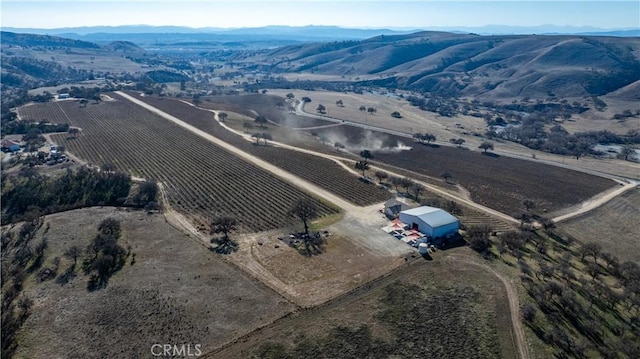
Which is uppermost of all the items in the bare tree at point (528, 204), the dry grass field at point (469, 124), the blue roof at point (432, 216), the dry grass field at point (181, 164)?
the blue roof at point (432, 216)

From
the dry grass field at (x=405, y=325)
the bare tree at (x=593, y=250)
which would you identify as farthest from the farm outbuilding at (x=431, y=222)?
the bare tree at (x=593, y=250)

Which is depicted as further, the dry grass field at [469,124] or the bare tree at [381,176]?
the dry grass field at [469,124]

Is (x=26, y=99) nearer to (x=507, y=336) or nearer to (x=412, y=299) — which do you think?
(x=412, y=299)

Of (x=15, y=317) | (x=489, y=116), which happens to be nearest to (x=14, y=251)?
(x=15, y=317)

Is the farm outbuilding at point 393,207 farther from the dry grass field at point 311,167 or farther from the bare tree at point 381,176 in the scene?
the bare tree at point 381,176

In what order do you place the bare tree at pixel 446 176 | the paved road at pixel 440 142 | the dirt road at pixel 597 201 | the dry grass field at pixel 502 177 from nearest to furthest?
the dirt road at pixel 597 201
the dry grass field at pixel 502 177
the bare tree at pixel 446 176
the paved road at pixel 440 142

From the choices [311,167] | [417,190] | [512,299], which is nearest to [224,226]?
[311,167]

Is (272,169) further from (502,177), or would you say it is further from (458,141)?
(458,141)

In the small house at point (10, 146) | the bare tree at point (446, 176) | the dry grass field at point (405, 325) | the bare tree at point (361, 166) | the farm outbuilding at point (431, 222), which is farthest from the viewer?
the small house at point (10, 146)
